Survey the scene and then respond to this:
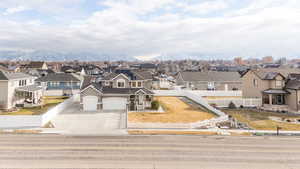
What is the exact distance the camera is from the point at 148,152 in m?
14.9

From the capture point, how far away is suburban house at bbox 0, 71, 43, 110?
3166cm

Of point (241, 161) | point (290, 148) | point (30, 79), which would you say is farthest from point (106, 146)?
point (30, 79)

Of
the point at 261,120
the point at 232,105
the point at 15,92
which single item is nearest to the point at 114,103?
the point at 15,92

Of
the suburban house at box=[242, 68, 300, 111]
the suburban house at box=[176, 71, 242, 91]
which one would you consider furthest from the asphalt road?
the suburban house at box=[176, 71, 242, 91]

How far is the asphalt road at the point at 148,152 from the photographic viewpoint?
12.7 m

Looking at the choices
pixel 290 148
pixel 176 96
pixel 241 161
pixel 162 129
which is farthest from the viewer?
pixel 176 96

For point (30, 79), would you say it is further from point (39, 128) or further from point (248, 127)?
point (248, 127)

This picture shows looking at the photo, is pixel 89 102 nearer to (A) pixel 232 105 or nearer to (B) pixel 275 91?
(A) pixel 232 105

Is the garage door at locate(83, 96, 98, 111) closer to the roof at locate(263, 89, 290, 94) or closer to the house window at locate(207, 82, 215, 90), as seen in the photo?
the roof at locate(263, 89, 290, 94)

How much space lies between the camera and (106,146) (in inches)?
642

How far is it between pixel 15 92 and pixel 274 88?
4773 cm

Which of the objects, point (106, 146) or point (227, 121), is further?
point (227, 121)

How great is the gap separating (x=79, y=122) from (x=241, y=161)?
20.2 m

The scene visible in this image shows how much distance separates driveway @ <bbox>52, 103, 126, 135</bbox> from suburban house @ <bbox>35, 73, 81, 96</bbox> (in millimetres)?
20123
